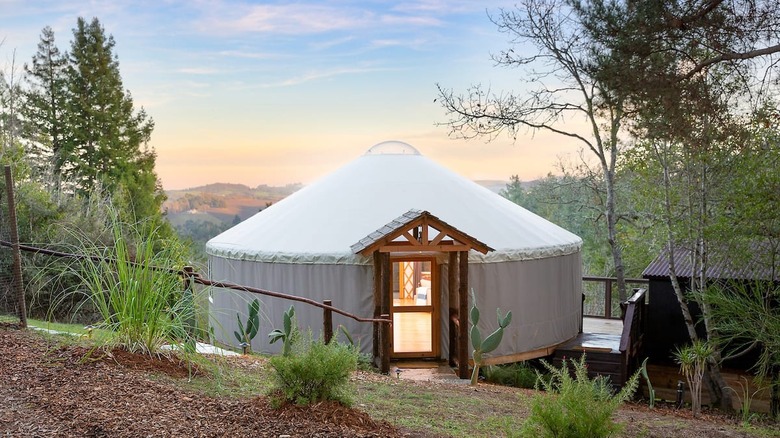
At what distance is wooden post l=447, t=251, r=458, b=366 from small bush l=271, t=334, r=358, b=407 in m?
4.74

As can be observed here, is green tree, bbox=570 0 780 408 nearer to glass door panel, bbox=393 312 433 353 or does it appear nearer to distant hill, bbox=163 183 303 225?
glass door panel, bbox=393 312 433 353

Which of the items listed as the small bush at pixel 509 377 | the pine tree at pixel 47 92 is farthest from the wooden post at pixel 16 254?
the pine tree at pixel 47 92

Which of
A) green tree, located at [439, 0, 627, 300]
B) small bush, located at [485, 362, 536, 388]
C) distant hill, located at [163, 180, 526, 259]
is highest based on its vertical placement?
green tree, located at [439, 0, 627, 300]

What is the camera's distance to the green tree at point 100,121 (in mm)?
19562

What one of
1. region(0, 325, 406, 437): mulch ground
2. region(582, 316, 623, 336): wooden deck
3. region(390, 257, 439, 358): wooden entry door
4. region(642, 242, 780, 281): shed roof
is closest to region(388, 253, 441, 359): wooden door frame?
region(390, 257, 439, 358): wooden entry door

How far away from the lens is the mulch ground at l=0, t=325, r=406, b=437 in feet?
10.4

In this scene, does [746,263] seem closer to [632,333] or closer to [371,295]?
[632,333]

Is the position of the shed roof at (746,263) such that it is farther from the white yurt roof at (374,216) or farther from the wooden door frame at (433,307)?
the wooden door frame at (433,307)

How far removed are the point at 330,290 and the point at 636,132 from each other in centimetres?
390

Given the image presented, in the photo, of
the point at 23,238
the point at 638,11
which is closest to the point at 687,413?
the point at 638,11

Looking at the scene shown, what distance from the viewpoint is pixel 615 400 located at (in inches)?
132

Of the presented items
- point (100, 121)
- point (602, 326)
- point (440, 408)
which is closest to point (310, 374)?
point (440, 408)

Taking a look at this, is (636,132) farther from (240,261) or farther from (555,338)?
(240,261)

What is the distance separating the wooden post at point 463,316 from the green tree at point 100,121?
1342 cm
